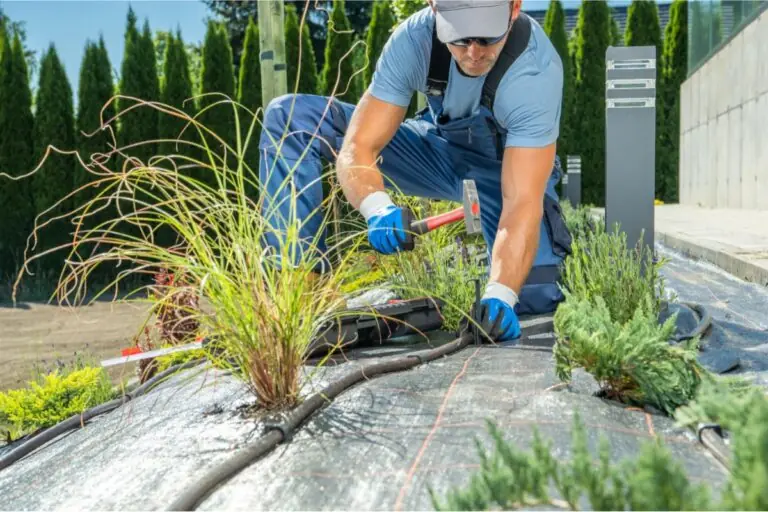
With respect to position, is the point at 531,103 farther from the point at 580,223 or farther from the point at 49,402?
the point at 580,223

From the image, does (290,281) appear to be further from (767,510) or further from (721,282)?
(721,282)

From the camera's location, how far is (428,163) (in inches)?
153

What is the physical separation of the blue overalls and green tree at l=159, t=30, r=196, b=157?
859 cm

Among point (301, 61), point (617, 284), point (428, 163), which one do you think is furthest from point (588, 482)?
point (301, 61)

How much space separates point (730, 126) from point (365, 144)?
383 inches

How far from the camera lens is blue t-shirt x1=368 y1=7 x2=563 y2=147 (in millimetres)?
3109

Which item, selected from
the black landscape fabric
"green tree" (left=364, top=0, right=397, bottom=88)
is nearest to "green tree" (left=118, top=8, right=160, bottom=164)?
"green tree" (left=364, top=0, right=397, bottom=88)

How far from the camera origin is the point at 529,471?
1.14 meters

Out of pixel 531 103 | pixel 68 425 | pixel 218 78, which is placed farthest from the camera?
pixel 218 78

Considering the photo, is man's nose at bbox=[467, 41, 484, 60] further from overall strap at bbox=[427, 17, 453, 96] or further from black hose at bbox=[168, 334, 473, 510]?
black hose at bbox=[168, 334, 473, 510]

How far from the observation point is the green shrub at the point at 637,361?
1939mm

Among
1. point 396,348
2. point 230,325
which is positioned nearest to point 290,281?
point 230,325

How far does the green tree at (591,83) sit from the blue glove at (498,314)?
12.7 m

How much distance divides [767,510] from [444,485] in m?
0.64
